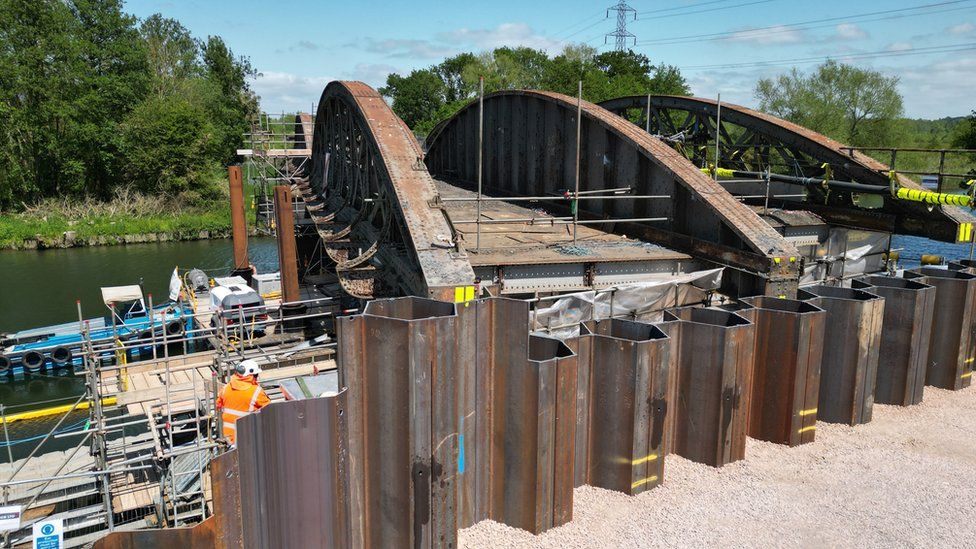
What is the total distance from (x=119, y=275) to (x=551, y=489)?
4220 centimetres

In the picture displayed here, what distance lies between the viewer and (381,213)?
53.5ft

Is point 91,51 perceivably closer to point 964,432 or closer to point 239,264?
point 239,264

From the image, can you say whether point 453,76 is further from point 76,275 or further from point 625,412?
point 625,412

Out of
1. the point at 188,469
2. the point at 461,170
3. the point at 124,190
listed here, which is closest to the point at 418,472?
the point at 188,469

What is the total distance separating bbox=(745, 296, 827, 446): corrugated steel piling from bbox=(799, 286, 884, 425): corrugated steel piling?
688 mm

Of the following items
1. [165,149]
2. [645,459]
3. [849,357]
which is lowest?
[645,459]

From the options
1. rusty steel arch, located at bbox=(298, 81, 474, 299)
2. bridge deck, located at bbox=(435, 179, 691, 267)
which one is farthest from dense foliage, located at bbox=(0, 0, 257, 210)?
bridge deck, located at bbox=(435, 179, 691, 267)

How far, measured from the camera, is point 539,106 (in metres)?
20.4

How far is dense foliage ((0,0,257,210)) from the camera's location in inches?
2303

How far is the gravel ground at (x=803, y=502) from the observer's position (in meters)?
8.16

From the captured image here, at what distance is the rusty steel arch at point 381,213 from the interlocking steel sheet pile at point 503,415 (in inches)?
109

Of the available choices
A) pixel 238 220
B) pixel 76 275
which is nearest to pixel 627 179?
pixel 238 220

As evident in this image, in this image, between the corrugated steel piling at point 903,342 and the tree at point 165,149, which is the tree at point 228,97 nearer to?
the tree at point 165,149

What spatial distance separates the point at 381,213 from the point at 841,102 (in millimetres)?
65586
